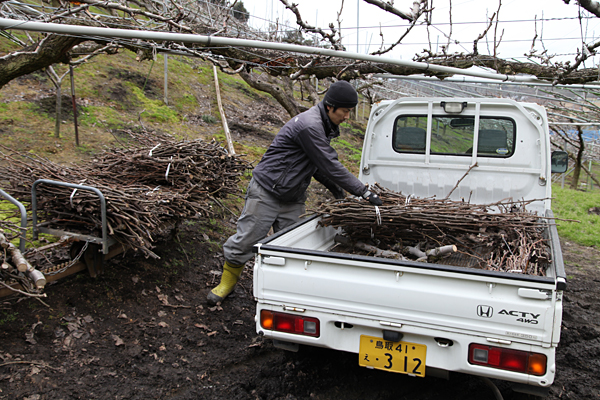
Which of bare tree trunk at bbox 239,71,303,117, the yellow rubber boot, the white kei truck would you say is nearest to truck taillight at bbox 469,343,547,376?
the white kei truck

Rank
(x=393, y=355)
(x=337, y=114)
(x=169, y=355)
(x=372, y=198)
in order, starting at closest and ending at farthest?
(x=393, y=355)
(x=169, y=355)
(x=372, y=198)
(x=337, y=114)

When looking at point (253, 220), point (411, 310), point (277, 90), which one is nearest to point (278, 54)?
point (277, 90)

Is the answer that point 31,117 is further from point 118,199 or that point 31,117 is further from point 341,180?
point 341,180

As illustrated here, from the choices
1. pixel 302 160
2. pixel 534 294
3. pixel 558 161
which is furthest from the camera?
pixel 558 161

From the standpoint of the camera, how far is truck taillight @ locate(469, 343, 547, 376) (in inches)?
90.7

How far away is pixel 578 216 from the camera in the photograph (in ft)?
36.0

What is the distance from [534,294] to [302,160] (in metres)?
2.29

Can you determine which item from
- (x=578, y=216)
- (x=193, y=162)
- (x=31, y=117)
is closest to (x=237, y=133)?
(x=31, y=117)

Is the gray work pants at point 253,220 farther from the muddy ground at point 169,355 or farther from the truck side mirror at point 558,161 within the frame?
the truck side mirror at point 558,161

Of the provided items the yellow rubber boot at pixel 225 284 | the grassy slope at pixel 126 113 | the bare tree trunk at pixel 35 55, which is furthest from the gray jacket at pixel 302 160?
the bare tree trunk at pixel 35 55

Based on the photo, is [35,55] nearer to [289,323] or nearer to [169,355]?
[169,355]

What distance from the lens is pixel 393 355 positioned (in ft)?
8.70

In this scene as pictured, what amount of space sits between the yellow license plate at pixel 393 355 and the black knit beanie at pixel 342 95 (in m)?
2.00

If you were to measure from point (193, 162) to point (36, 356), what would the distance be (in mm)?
2404
